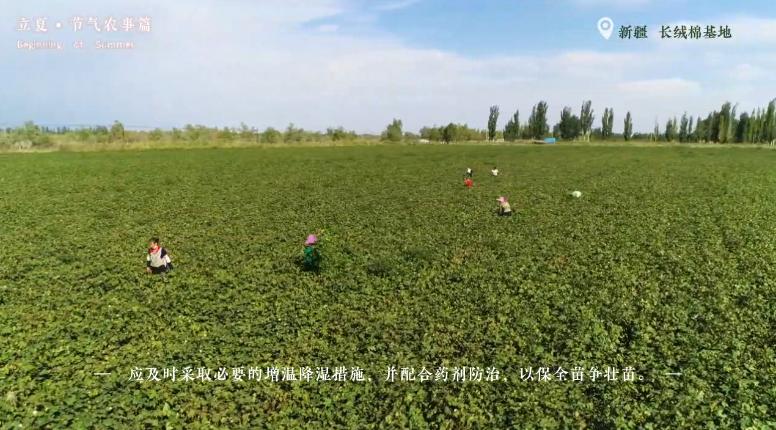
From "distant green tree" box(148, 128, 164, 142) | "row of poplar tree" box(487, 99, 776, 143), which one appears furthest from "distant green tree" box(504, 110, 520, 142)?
"distant green tree" box(148, 128, 164, 142)

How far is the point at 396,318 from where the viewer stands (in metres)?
9.03

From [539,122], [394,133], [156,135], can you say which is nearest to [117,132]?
[156,135]

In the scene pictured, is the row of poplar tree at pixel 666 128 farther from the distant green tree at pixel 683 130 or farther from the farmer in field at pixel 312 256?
the farmer in field at pixel 312 256

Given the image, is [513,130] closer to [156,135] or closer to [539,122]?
[539,122]

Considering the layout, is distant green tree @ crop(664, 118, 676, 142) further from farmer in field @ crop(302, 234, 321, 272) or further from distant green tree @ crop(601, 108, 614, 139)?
farmer in field @ crop(302, 234, 321, 272)

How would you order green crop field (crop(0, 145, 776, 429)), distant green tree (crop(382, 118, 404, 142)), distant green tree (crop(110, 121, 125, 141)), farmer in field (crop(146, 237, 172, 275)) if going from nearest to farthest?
green crop field (crop(0, 145, 776, 429)), farmer in field (crop(146, 237, 172, 275)), distant green tree (crop(110, 121, 125, 141)), distant green tree (crop(382, 118, 404, 142))

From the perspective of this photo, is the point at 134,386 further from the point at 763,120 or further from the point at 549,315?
the point at 763,120

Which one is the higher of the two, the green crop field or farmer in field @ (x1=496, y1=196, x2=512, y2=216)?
farmer in field @ (x1=496, y1=196, x2=512, y2=216)

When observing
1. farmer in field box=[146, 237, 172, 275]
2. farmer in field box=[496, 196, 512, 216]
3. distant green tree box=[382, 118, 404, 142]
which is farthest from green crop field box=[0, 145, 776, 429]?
distant green tree box=[382, 118, 404, 142]

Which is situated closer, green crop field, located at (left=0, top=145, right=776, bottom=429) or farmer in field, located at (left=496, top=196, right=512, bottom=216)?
green crop field, located at (left=0, top=145, right=776, bottom=429)

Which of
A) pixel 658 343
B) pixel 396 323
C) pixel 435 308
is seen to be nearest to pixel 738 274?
pixel 658 343

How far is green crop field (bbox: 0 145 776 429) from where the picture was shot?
647 centimetres

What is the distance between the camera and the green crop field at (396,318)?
21.2 feet

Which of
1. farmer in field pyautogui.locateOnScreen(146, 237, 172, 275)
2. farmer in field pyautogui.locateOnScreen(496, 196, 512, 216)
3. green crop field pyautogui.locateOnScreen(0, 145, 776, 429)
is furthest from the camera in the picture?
farmer in field pyautogui.locateOnScreen(496, 196, 512, 216)
